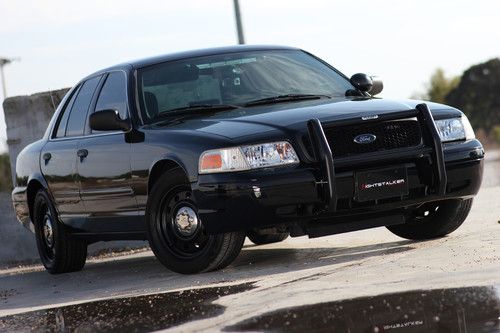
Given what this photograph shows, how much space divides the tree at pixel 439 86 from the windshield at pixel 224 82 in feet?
229

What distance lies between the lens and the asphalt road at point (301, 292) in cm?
645

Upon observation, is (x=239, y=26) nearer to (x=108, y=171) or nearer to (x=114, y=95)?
(x=114, y=95)

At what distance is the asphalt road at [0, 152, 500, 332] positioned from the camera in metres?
6.45

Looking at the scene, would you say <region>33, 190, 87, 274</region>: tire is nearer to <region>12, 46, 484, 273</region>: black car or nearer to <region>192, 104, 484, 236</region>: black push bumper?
<region>12, 46, 484, 273</region>: black car

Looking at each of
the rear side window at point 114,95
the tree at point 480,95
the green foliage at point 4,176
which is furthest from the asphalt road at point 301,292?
the tree at point 480,95

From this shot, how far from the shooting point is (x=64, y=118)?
11.5m

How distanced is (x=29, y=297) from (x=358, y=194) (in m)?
2.52

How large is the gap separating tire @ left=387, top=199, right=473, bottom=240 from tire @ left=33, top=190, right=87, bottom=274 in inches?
108

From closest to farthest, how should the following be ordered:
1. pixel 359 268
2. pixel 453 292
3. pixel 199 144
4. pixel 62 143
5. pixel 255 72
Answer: pixel 453 292 < pixel 359 268 < pixel 199 144 < pixel 255 72 < pixel 62 143

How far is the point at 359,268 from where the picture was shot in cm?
840

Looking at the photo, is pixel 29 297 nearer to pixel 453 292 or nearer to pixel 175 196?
pixel 175 196

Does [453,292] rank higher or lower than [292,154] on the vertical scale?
lower

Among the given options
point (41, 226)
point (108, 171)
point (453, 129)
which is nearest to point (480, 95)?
point (41, 226)

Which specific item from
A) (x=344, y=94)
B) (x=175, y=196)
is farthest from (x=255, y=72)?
(x=175, y=196)
